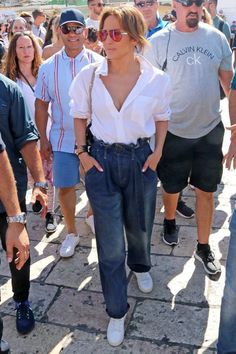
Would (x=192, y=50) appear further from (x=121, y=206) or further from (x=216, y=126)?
(x=121, y=206)

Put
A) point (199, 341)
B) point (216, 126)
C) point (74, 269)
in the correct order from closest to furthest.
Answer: point (199, 341) → point (216, 126) → point (74, 269)

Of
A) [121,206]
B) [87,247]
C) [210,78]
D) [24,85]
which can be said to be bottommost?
[87,247]

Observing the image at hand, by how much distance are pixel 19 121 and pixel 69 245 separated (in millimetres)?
1439

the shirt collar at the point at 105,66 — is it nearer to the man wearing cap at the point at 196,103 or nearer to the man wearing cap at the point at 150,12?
the man wearing cap at the point at 196,103

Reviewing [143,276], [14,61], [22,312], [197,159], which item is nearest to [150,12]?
[14,61]

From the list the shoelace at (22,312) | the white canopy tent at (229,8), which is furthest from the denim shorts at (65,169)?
the white canopy tent at (229,8)

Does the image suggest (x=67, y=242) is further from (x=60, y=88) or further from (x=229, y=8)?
(x=229, y=8)

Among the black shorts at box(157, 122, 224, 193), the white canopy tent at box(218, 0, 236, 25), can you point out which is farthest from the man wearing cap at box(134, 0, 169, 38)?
the white canopy tent at box(218, 0, 236, 25)

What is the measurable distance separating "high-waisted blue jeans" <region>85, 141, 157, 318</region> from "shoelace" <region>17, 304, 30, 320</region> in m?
0.54

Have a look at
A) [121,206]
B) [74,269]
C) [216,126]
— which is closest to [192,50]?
[216,126]

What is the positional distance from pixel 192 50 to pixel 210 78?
23cm

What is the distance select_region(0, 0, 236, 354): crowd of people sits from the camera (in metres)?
2.30

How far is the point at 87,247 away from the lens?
3584mm

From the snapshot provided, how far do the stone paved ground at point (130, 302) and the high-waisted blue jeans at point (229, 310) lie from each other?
26cm
